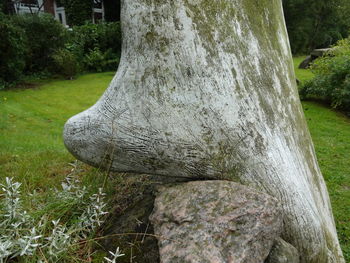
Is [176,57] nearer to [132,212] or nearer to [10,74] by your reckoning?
[132,212]

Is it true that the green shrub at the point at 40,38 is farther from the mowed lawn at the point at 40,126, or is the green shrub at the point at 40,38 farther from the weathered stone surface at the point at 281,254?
the weathered stone surface at the point at 281,254

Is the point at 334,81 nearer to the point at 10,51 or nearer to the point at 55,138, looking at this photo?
the point at 55,138

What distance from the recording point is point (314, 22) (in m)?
27.2

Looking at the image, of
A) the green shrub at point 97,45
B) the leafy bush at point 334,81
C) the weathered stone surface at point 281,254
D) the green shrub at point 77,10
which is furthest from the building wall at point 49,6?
the weathered stone surface at point 281,254

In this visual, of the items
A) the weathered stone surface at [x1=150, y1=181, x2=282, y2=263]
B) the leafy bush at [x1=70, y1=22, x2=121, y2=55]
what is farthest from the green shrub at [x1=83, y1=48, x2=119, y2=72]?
the weathered stone surface at [x1=150, y1=181, x2=282, y2=263]

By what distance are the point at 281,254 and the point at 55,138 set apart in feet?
17.5

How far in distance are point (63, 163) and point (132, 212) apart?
2430 millimetres

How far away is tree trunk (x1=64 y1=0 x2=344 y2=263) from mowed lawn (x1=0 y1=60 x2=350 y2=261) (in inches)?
49.3

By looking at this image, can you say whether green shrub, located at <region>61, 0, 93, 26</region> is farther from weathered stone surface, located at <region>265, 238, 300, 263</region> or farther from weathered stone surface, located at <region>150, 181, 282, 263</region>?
weathered stone surface, located at <region>265, 238, 300, 263</region>

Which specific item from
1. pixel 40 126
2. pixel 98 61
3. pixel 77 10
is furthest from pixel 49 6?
pixel 40 126

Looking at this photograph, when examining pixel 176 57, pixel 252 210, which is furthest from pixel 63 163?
pixel 252 210

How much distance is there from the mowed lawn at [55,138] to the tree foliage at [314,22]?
17095 mm

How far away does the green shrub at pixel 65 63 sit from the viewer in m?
14.2

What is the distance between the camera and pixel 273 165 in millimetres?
2477
